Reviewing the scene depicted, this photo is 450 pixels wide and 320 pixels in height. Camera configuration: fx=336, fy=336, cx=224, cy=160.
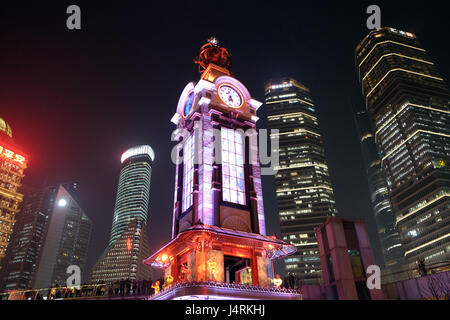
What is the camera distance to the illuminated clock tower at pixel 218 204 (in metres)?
29.0

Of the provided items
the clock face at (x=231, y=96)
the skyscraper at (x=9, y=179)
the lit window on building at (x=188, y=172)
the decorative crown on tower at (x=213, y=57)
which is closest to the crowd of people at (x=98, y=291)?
the lit window on building at (x=188, y=172)

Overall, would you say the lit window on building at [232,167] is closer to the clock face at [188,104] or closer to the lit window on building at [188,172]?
the lit window on building at [188,172]

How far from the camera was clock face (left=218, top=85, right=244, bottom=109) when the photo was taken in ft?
137

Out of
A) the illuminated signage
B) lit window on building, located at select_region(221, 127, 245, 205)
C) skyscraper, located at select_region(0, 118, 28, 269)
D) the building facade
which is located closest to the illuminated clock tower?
lit window on building, located at select_region(221, 127, 245, 205)

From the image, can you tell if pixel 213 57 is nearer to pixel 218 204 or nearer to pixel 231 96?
Result: pixel 231 96

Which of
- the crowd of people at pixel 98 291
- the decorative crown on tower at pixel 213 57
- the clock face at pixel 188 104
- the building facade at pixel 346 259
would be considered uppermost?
the decorative crown on tower at pixel 213 57

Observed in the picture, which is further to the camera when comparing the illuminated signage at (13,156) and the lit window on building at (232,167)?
the illuminated signage at (13,156)

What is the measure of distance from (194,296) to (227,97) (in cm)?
2470

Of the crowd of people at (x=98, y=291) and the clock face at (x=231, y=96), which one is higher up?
the clock face at (x=231, y=96)

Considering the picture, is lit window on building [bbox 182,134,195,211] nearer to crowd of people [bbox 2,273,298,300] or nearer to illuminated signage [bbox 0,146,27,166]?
crowd of people [bbox 2,273,298,300]

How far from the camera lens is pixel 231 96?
42.6m

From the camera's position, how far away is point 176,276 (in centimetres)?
3303

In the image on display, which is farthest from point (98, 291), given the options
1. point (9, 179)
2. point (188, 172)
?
point (9, 179)
